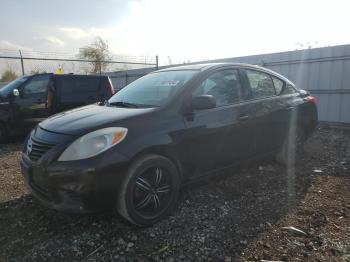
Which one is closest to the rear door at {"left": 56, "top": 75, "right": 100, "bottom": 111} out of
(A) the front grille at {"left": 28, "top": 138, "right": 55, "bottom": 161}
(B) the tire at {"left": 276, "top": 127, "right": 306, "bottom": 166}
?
(A) the front grille at {"left": 28, "top": 138, "right": 55, "bottom": 161}

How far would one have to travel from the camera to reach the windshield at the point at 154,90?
347 cm

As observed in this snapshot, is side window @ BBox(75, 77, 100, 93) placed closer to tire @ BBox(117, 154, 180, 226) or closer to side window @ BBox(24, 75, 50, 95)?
side window @ BBox(24, 75, 50, 95)

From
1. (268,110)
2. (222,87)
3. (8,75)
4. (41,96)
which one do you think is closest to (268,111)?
(268,110)

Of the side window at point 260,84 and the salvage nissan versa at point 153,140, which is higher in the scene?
the side window at point 260,84

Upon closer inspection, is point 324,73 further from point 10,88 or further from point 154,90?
point 10,88

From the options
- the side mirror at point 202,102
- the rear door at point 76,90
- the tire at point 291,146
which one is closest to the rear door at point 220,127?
the side mirror at point 202,102

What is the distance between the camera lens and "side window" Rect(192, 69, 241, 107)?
3.62 meters

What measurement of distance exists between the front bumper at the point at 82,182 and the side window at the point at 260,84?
2.25m

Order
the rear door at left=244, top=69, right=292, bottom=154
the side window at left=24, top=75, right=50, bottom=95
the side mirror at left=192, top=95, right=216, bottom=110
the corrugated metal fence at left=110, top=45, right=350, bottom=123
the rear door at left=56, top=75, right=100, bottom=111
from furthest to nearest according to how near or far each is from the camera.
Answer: the corrugated metal fence at left=110, top=45, right=350, bottom=123
the rear door at left=56, top=75, right=100, bottom=111
the side window at left=24, top=75, right=50, bottom=95
the rear door at left=244, top=69, right=292, bottom=154
the side mirror at left=192, top=95, right=216, bottom=110

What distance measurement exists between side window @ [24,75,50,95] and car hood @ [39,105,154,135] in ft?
16.0

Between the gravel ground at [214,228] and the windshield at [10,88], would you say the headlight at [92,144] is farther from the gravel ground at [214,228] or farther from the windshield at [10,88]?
the windshield at [10,88]

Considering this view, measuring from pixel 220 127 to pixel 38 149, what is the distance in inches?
77.8

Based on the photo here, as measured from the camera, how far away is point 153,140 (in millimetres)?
3000

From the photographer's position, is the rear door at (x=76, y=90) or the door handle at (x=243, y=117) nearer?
the door handle at (x=243, y=117)
